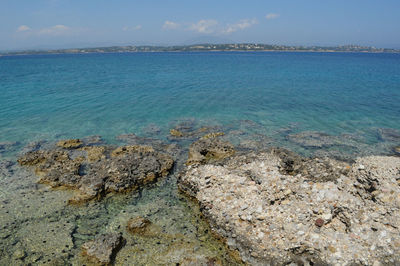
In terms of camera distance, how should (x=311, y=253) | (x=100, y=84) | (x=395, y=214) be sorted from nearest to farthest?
(x=311, y=253)
(x=395, y=214)
(x=100, y=84)

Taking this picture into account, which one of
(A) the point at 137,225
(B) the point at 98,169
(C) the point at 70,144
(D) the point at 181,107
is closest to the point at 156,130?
(C) the point at 70,144

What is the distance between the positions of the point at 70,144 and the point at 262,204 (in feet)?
53.6

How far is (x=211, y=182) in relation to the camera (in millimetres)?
14016

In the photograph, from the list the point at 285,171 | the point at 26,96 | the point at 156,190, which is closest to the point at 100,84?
the point at 26,96

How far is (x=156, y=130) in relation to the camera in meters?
24.9

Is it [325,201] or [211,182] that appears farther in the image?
[211,182]

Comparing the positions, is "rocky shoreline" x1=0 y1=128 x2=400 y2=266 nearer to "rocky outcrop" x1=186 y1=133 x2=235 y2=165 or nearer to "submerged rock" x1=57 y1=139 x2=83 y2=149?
"rocky outcrop" x1=186 y1=133 x2=235 y2=165

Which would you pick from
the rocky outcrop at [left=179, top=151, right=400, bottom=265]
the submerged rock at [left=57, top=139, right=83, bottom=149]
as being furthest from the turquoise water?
the rocky outcrop at [left=179, top=151, right=400, bottom=265]

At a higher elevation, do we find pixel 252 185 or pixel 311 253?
pixel 252 185

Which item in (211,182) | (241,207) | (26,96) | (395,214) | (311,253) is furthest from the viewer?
(26,96)

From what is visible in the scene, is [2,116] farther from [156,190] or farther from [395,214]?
[395,214]

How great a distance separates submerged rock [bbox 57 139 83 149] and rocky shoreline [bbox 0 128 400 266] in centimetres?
257

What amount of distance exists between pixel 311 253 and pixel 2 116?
3343 cm

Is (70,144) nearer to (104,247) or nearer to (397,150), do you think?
(104,247)
